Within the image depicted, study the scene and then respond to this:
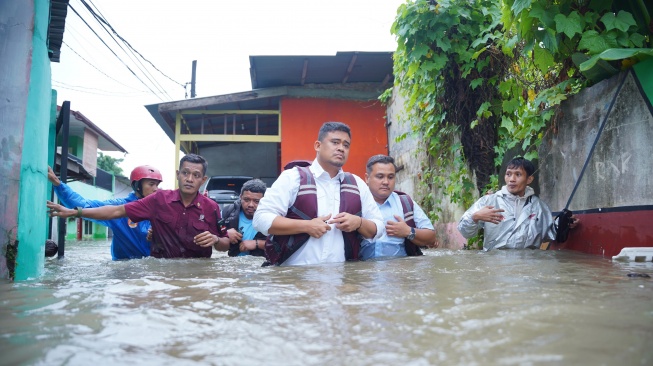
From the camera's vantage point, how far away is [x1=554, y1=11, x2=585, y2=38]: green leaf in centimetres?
400

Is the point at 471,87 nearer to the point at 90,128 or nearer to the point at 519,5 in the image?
the point at 519,5

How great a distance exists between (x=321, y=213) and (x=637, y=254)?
227 centimetres

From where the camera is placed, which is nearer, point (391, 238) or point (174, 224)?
point (391, 238)

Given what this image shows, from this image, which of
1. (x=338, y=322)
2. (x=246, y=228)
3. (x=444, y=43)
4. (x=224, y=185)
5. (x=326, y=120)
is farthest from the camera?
(x=326, y=120)

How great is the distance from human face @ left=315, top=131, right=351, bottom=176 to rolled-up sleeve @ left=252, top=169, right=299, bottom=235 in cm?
28

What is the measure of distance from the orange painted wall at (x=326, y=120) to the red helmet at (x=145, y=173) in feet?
23.4

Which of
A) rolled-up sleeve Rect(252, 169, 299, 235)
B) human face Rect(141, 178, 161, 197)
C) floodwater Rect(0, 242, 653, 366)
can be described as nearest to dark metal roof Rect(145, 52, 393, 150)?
human face Rect(141, 178, 161, 197)

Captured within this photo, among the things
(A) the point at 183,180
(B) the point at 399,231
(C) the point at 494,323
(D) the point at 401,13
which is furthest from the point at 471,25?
(C) the point at 494,323

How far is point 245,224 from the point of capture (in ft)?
18.2

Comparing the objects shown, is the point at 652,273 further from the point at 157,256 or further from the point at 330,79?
the point at 330,79

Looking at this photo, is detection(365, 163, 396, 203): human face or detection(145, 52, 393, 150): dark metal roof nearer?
detection(365, 163, 396, 203): human face

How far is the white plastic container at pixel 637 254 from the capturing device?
324 cm

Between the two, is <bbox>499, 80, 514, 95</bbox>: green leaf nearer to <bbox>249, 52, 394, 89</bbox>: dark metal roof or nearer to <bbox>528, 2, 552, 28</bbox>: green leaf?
<bbox>528, 2, 552, 28</bbox>: green leaf

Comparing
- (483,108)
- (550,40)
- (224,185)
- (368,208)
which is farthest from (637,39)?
(224,185)
